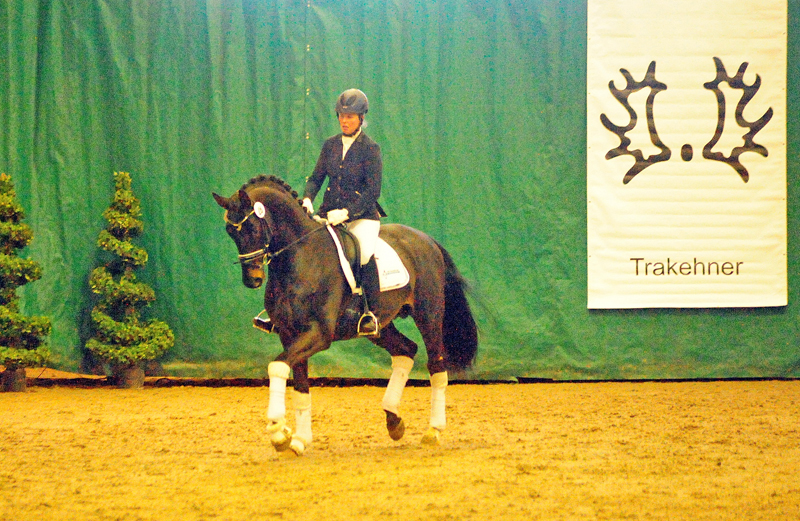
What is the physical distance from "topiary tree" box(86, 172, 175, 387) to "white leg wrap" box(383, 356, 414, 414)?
3154 millimetres

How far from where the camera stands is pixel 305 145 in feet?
27.5

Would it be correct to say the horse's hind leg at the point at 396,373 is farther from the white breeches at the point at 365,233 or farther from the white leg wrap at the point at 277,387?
the white leg wrap at the point at 277,387

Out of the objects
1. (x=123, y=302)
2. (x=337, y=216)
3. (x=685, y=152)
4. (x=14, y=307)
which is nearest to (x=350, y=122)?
(x=337, y=216)

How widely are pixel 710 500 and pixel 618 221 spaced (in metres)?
4.72

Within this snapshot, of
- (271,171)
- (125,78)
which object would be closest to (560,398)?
(271,171)

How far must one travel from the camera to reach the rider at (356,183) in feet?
17.8

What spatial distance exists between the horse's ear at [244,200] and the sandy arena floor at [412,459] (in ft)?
4.69

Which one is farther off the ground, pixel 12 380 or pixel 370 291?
pixel 370 291

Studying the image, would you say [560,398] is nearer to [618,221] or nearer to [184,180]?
[618,221]

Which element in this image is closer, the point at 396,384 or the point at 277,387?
the point at 277,387

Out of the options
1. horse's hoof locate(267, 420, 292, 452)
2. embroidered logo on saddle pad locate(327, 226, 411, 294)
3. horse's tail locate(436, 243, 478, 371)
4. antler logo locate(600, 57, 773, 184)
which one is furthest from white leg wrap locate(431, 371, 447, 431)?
antler logo locate(600, 57, 773, 184)

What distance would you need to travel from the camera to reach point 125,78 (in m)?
8.43

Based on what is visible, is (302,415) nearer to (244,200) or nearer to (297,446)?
(297,446)

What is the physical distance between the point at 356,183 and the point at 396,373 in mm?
1240
